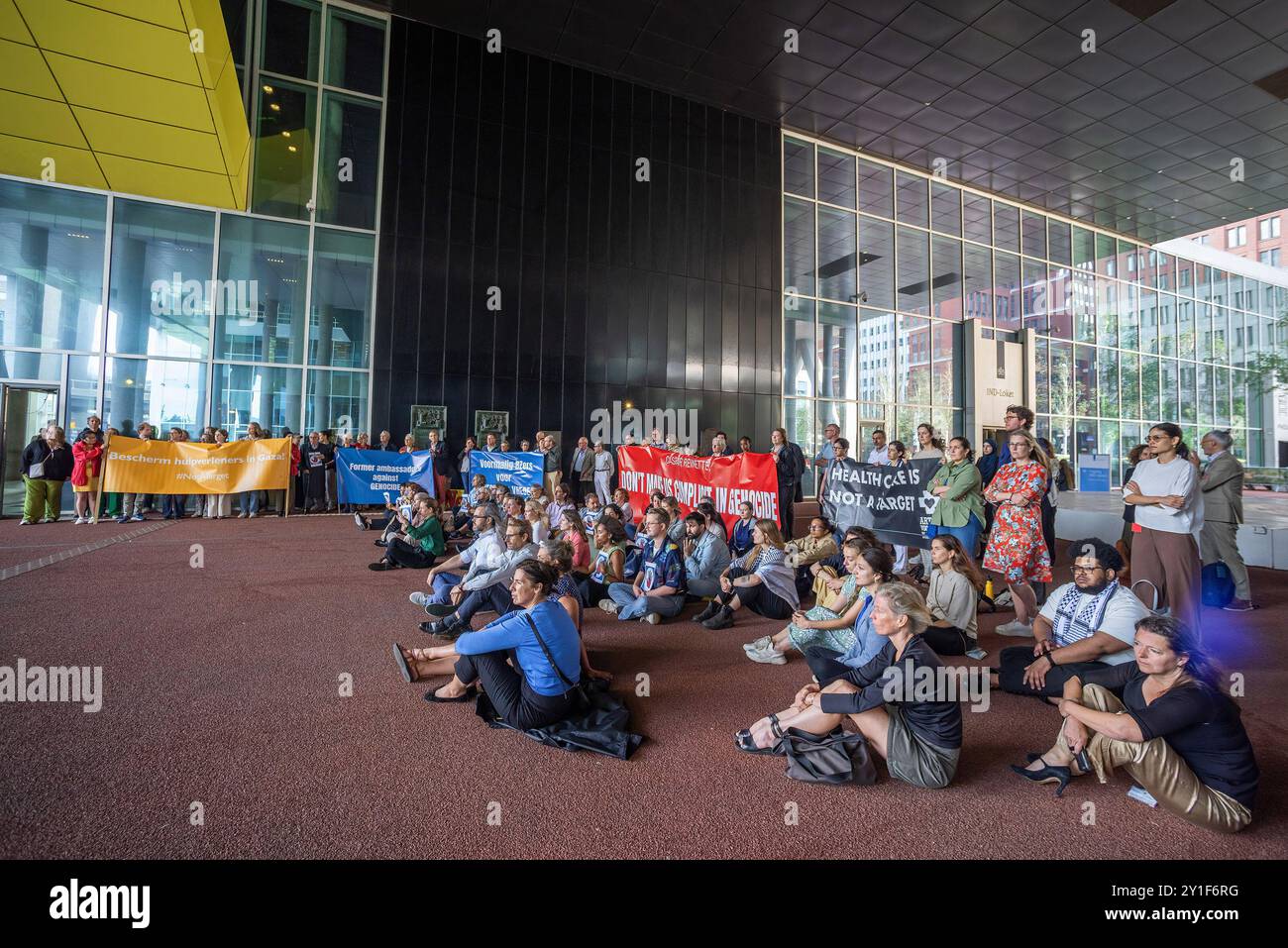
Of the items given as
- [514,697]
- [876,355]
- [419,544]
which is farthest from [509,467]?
[876,355]

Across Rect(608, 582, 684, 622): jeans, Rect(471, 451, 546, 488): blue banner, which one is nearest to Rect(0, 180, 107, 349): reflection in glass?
Rect(471, 451, 546, 488): blue banner

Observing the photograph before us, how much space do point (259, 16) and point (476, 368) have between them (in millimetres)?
8582

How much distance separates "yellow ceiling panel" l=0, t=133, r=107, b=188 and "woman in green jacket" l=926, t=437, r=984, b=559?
50.6 ft

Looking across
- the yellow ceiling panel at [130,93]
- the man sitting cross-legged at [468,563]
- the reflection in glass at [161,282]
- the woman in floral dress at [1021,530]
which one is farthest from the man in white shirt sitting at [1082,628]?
the reflection in glass at [161,282]

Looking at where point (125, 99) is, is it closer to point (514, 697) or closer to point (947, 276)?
point (514, 697)

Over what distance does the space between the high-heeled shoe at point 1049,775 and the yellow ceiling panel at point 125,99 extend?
1132 centimetres

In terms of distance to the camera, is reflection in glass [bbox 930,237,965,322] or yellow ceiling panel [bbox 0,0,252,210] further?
reflection in glass [bbox 930,237,965,322]

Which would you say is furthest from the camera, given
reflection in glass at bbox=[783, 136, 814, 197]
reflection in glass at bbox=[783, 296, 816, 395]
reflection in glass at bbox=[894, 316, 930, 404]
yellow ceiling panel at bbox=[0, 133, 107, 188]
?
reflection in glass at bbox=[894, 316, 930, 404]

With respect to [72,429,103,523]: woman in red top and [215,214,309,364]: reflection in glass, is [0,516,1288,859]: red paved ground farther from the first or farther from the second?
[215,214,309,364]: reflection in glass

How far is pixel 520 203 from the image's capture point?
15.5 metres

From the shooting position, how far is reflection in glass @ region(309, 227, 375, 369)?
14.1m

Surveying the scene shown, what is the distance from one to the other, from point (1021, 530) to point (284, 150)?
16020 millimetres

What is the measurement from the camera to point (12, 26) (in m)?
8.26
